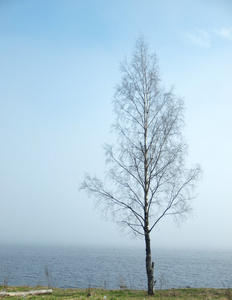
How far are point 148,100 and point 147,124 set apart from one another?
1.70 m

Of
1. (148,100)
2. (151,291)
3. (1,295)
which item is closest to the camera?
(1,295)

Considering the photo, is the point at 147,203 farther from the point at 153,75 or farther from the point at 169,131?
the point at 153,75

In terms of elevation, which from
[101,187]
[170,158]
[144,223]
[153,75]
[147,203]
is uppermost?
[153,75]

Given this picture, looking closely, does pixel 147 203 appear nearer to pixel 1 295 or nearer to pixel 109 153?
pixel 109 153

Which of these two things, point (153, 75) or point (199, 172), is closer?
point (199, 172)

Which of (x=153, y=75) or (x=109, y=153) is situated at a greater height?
(x=153, y=75)

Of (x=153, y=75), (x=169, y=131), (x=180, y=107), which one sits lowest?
(x=169, y=131)

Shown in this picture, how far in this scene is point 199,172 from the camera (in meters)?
16.1

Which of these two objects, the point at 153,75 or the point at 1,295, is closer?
the point at 1,295

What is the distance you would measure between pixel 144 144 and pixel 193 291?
33.2ft

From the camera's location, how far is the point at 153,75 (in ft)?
59.2

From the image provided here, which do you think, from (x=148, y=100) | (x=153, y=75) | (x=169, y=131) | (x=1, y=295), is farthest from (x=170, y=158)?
(x=1, y=295)

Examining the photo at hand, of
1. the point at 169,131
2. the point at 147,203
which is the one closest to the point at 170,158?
the point at 169,131

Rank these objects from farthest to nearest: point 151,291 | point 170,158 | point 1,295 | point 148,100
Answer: point 148,100 → point 170,158 → point 151,291 → point 1,295
